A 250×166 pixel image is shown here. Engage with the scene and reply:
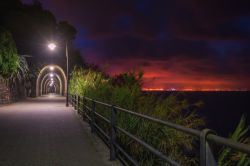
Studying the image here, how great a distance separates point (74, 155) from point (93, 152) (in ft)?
1.87

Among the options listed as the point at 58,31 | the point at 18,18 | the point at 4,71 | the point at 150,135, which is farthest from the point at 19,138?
the point at 58,31

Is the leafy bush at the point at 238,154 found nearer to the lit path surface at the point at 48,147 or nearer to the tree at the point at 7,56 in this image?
the lit path surface at the point at 48,147

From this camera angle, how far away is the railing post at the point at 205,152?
3623 mm

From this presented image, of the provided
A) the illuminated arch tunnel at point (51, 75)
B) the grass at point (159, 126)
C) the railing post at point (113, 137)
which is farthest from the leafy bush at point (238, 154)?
the illuminated arch tunnel at point (51, 75)

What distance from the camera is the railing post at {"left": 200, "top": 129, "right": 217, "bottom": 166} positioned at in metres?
3.62

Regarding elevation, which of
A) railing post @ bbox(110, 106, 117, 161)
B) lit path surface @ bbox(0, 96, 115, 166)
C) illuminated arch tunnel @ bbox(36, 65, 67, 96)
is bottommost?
lit path surface @ bbox(0, 96, 115, 166)

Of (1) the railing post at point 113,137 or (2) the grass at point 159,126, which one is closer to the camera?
(1) the railing post at point 113,137

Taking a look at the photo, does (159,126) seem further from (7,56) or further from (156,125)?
Result: (7,56)

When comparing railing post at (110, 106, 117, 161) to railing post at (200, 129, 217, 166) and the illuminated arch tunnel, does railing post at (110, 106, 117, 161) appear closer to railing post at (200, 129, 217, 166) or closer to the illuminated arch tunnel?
railing post at (200, 129, 217, 166)

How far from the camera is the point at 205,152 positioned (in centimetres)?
371

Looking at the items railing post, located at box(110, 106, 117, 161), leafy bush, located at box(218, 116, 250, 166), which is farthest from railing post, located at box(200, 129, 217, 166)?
railing post, located at box(110, 106, 117, 161)

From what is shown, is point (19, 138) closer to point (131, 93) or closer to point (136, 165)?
point (131, 93)

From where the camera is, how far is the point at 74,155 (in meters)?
9.17

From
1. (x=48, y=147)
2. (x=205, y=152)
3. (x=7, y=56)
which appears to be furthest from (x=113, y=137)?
(x=7, y=56)
